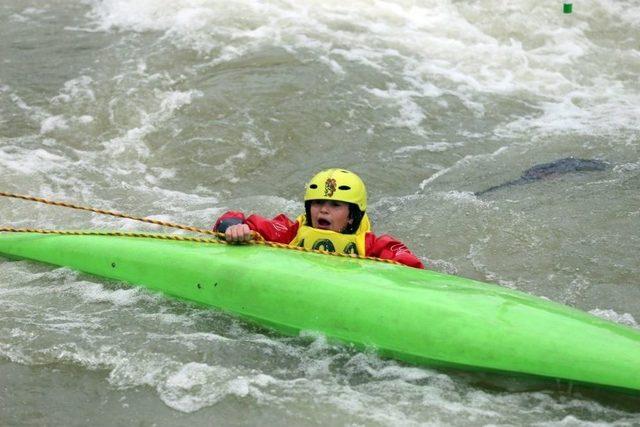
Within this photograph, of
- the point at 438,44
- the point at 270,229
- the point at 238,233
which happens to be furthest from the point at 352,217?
the point at 438,44

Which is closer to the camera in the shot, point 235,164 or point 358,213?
point 358,213

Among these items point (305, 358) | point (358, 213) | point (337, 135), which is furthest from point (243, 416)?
point (337, 135)

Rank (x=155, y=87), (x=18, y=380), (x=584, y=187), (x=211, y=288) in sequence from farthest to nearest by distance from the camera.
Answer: (x=155, y=87) < (x=584, y=187) < (x=211, y=288) < (x=18, y=380)

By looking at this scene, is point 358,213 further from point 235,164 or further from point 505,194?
point 235,164

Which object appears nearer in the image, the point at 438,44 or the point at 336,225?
the point at 336,225

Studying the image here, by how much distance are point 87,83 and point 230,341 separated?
461 centimetres

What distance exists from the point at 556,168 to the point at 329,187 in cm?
252

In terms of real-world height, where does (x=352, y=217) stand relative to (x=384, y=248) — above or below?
above

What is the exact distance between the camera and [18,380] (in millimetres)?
3764

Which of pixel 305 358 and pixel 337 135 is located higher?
pixel 337 135

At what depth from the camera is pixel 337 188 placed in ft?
15.5

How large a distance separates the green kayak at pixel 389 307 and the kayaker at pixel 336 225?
146 mm

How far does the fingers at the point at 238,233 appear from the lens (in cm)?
468

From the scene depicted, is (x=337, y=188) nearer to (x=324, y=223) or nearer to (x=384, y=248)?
(x=324, y=223)
